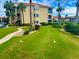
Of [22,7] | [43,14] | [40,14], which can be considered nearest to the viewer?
[22,7]

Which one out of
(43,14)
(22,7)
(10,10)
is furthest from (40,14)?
(10,10)

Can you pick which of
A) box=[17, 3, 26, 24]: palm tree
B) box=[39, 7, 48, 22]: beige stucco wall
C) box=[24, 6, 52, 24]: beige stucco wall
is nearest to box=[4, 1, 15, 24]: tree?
box=[17, 3, 26, 24]: palm tree

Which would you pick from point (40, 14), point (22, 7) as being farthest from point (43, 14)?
point (22, 7)

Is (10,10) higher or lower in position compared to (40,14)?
higher

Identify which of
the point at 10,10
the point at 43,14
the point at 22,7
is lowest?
the point at 43,14

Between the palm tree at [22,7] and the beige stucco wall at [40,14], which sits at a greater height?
the palm tree at [22,7]

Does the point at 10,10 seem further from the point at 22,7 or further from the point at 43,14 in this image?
the point at 43,14

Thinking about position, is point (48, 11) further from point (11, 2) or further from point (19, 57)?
point (19, 57)

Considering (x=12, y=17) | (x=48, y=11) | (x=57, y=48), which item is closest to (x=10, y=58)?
(x=57, y=48)

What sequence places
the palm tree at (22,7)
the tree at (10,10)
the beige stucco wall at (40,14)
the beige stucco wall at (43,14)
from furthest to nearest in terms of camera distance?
the beige stucco wall at (43,14) < the beige stucco wall at (40,14) < the palm tree at (22,7) < the tree at (10,10)

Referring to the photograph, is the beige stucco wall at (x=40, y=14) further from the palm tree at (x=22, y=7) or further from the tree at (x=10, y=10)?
the tree at (x=10, y=10)

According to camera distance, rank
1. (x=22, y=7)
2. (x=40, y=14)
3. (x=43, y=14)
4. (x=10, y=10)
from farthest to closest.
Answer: (x=43, y=14), (x=40, y=14), (x=10, y=10), (x=22, y=7)

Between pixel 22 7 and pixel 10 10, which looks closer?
pixel 22 7

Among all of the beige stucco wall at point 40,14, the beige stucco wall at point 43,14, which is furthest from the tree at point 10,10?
the beige stucco wall at point 43,14
